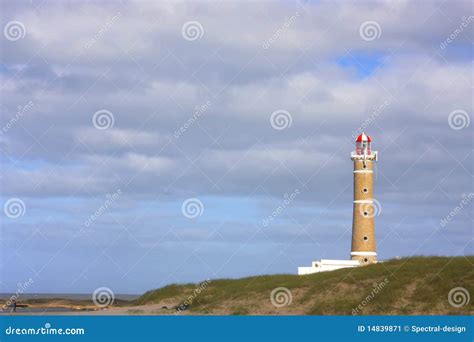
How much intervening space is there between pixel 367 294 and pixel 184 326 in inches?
596

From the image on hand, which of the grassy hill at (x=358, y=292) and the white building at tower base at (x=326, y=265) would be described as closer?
the grassy hill at (x=358, y=292)

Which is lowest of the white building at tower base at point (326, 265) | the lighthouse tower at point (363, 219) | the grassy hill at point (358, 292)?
the grassy hill at point (358, 292)

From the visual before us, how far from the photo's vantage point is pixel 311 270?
75.8 metres

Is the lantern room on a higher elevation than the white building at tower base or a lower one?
higher

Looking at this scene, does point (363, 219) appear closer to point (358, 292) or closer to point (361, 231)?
point (361, 231)

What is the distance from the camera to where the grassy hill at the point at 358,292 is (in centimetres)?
6241

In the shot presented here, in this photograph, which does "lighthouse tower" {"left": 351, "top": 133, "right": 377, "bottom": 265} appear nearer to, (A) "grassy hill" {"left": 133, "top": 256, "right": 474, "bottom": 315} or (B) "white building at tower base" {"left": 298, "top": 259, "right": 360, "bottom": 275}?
(B) "white building at tower base" {"left": 298, "top": 259, "right": 360, "bottom": 275}

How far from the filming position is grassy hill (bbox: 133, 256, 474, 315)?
62.4 meters

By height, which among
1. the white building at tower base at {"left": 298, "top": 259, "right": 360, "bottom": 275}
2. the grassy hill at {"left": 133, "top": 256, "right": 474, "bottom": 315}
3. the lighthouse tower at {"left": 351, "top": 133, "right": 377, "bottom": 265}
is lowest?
the grassy hill at {"left": 133, "top": 256, "right": 474, "bottom": 315}

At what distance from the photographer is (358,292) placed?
65.4 m

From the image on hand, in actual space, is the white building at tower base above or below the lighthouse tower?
below

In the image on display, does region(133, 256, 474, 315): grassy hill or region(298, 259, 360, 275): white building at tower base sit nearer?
region(133, 256, 474, 315): grassy hill

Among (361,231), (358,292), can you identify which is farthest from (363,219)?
(358,292)

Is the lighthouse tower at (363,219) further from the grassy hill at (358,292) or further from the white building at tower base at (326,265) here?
the grassy hill at (358,292)
